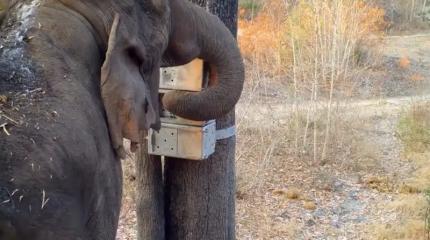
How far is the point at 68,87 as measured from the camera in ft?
6.38

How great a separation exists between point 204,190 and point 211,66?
1.06 m

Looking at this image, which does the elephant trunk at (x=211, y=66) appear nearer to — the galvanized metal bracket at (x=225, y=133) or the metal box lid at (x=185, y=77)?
the metal box lid at (x=185, y=77)

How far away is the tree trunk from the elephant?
1475mm

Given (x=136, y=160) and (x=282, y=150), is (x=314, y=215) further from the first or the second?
(x=136, y=160)

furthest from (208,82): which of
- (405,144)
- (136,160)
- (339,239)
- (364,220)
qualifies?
(405,144)

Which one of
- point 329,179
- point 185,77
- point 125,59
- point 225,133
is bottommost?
point 329,179

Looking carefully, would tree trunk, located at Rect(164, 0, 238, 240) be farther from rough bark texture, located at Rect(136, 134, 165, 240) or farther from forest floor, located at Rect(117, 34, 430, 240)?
forest floor, located at Rect(117, 34, 430, 240)

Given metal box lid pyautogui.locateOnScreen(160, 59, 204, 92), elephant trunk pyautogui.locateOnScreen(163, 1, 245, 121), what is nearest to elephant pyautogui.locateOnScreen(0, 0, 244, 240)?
elephant trunk pyautogui.locateOnScreen(163, 1, 245, 121)

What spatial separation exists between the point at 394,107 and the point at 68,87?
479 inches

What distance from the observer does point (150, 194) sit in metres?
3.87

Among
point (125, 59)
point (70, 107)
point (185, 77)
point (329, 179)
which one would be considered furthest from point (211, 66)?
point (329, 179)

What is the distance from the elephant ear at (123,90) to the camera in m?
2.00

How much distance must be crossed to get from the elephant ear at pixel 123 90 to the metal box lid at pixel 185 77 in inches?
39.4

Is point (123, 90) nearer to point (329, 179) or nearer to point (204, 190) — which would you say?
point (204, 190)
